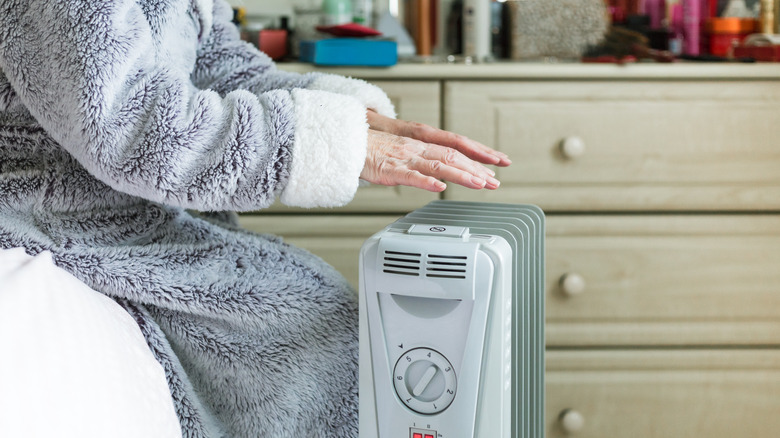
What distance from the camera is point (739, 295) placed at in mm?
1300

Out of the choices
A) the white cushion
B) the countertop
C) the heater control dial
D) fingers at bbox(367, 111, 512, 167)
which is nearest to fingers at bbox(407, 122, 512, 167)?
fingers at bbox(367, 111, 512, 167)

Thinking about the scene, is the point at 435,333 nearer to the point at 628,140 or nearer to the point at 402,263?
the point at 402,263

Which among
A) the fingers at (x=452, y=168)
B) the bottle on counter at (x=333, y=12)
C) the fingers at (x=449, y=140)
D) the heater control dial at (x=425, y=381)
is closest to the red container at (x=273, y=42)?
the bottle on counter at (x=333, y=12)

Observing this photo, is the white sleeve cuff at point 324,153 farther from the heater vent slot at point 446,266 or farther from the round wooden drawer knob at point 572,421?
the round wooden drawer knob at point 572,421

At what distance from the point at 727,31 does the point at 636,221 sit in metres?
0.43

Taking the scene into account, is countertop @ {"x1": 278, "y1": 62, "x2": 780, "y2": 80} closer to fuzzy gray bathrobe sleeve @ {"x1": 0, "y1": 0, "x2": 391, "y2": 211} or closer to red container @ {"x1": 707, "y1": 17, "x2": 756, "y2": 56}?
red container @ {"x1": 707, "y1": 17, "x2": 756, "y2": 56}

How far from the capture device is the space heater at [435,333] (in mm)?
586

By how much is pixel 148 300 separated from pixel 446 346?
280 millimetres

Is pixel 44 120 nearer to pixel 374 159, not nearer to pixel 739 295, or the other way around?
pixel 374 159

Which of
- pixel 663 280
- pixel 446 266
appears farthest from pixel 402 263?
pixel 663 280

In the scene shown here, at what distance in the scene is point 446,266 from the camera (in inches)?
23.0

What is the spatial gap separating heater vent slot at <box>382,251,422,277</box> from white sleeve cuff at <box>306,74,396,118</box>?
0.26 meters

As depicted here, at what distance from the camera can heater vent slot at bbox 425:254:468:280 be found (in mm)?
582

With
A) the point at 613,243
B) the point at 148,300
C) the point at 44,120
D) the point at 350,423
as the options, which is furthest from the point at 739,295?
the point at 44,120
